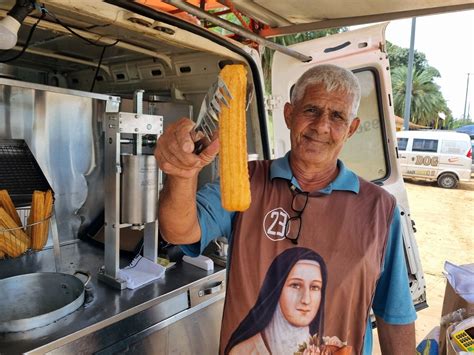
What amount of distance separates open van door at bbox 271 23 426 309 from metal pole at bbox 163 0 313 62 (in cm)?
8

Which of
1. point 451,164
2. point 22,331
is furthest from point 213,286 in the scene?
point 451,164

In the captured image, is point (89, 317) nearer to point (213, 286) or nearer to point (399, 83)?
point (213, 286)

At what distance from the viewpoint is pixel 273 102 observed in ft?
9.21

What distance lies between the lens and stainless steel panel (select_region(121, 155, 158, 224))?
1.85 metres

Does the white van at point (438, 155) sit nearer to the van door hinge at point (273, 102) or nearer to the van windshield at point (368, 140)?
the van windshield at point (368, 140)

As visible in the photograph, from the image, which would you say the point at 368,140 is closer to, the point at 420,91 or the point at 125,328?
the point at 125,328

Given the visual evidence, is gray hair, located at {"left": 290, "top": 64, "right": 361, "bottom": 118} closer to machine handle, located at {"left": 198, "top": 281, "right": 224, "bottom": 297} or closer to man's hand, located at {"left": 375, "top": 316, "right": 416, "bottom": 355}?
man's hand, located at {"left": 375, "top": 316, "right": 416, "bottom": 355}

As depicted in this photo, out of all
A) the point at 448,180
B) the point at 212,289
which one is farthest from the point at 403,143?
the point at 212,289

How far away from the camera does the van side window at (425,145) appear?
15053 millimetres

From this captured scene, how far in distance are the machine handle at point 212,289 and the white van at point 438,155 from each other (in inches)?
557

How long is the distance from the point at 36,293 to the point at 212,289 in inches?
37.9

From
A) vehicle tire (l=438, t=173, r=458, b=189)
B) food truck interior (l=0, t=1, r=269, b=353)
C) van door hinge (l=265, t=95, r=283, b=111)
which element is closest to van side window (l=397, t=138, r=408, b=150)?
vehicle tire (l=438, t=173, r=458, b=189)

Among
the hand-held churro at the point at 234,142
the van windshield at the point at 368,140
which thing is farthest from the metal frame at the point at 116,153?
the van windshield at the point at 368,140

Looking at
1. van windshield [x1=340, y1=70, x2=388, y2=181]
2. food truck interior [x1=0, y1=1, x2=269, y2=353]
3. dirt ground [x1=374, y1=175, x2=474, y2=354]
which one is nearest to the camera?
food truck interior [x1=0, y1=1, x2=269, y2=353]
